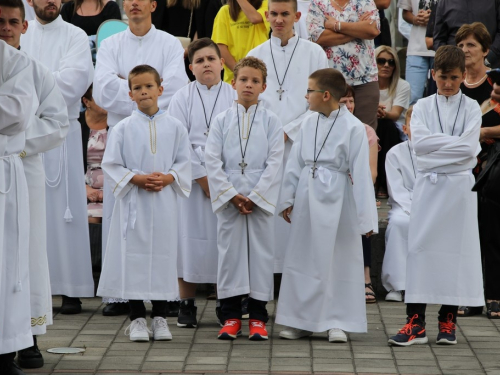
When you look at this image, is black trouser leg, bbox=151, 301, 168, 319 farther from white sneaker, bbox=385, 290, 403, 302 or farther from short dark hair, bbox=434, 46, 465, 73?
short dark hair, bbox=434, 46, 465, 73

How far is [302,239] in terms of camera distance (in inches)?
280

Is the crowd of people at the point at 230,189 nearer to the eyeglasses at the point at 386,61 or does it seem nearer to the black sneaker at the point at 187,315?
the black sneaker at the point at 187,315

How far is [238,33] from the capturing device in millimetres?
9750

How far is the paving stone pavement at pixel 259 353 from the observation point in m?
6.15

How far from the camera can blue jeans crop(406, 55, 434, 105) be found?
11.3 m

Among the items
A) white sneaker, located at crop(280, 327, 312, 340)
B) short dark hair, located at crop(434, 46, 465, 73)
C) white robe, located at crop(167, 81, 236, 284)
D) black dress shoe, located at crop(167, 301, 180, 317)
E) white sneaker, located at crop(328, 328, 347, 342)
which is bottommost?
black dress shoe, located at crop(167, 301, 180, 317)

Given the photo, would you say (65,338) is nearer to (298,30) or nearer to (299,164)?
(299,164)

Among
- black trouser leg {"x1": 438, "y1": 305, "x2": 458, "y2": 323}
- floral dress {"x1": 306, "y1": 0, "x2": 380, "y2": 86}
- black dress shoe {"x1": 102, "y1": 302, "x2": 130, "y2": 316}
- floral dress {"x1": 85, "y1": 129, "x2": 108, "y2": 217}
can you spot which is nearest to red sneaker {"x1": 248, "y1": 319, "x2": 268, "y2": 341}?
black trouser leg {"x1": 438, "y1": 305, "x2": 458, "y2": 323}

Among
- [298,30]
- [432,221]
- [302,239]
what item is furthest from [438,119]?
[298,30]

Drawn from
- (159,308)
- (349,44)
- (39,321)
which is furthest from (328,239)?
(349,44)

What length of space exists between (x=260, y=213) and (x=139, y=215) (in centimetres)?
88

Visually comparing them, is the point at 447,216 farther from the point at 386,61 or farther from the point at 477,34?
the point at 386,61

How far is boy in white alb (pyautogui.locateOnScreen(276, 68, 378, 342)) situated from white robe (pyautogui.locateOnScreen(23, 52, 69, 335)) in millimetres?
1752

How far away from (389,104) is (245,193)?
162 inches
